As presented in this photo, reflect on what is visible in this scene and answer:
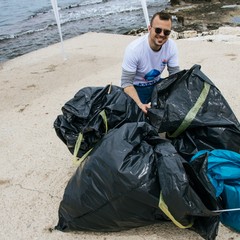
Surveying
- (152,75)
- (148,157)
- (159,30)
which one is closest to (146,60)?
(152,75)

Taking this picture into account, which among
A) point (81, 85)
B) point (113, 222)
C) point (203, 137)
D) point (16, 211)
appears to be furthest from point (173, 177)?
point (81, 85)

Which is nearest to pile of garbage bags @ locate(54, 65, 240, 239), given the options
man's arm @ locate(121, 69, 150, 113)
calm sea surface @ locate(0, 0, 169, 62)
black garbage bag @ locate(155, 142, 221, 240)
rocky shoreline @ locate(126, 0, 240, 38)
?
black garbage bag @ locate(155, 142, 221, 240)

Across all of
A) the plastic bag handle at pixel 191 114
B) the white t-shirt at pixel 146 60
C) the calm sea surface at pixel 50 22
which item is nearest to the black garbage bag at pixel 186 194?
the plastic bag handle at pixel 191 114

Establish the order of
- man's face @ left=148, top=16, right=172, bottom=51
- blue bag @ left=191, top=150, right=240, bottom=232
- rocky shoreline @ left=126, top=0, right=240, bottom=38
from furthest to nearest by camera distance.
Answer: rocky shoreline @ left=126, top=0, right=240, bottom=38 < man's face @ left=148, top=16, right=172, bottom=51 < blue bag @ left=191, top=150, right=240, bottom=232

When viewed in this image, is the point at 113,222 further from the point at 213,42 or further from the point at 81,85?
the point at 213,42

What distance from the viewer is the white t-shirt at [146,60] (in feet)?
9.31

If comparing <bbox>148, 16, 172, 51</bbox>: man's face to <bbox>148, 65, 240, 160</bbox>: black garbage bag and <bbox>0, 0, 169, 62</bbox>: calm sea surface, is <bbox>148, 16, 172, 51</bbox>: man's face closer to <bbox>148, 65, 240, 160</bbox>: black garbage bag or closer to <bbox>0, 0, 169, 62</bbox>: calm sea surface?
<bbox>148, 65, 240, 160</bbox>: black garbage bag

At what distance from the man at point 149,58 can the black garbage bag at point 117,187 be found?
726 millimetres

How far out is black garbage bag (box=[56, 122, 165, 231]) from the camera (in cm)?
178

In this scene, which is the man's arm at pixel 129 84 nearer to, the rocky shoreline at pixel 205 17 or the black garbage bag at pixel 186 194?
the black garbage bag at pixel 186 194

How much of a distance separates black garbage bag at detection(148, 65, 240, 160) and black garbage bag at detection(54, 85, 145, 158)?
205 mm

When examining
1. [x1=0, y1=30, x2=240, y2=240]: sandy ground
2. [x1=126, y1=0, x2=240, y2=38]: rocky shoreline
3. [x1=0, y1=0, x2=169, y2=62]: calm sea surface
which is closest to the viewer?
[x1=0, y1=30, x2=240, y2=240]: sandy ground

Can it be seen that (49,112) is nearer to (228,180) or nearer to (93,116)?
(93,116)

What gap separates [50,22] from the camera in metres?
15.7
